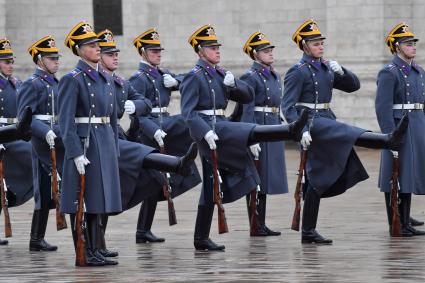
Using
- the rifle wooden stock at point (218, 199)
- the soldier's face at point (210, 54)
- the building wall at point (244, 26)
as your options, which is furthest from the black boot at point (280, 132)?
the building wall at point (244, 26)

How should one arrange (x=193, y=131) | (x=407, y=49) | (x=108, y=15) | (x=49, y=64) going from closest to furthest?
(x=193, y=131)
(x=49, y=64)
(x=407, y=49)
(x=108, y=15)

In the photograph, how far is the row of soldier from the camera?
12469 millimetres

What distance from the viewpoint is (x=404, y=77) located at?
48.3ft

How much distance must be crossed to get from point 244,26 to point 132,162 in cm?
1754

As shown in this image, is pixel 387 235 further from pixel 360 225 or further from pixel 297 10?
pixel 297 10

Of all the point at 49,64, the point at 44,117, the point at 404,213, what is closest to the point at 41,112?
the point at 44,117

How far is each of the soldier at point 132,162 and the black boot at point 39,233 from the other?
0.75 meters

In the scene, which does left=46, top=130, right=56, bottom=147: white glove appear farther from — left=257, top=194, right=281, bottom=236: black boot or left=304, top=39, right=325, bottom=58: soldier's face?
left=304, top=39, right=325, bottom=58: soldier's face

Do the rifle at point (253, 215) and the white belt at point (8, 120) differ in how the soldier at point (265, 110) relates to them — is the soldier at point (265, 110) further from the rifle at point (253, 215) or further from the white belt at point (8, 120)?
the white belt at point (8, 120)

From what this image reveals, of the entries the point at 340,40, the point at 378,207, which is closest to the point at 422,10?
the point at 340,40

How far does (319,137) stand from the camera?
1397 centimetres

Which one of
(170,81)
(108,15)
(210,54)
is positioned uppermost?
(210,54)

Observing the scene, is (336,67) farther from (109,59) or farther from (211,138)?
(109,59)

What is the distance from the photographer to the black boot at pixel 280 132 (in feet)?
42.9
